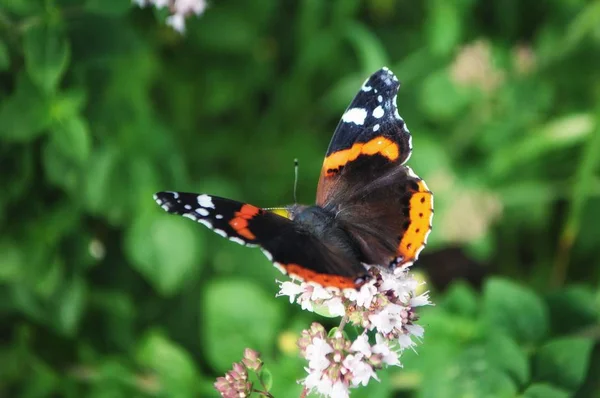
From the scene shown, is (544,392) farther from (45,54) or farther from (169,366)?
(45,54)

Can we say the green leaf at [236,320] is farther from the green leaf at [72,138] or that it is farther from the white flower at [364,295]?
the white flower at [364,295]

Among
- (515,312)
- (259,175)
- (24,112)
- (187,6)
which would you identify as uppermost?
(259,175)

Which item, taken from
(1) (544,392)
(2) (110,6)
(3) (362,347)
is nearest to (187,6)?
(2) (110,6)

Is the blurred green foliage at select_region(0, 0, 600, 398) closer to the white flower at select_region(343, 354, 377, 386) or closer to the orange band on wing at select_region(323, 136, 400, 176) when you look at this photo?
the white flower at select_region(343, 354, 377, 386)

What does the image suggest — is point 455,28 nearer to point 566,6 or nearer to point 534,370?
point 566,6

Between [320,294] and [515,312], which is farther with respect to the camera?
[515,312]

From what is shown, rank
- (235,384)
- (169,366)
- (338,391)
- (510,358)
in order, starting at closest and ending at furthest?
(338,391)
(235,384)
(510,358)
(169,366)

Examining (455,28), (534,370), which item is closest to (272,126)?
(455,28)
